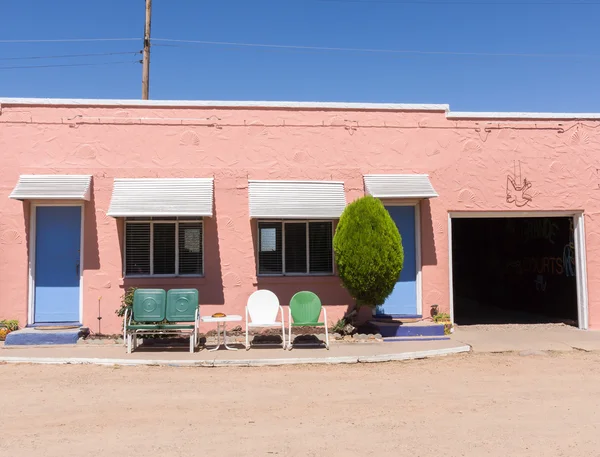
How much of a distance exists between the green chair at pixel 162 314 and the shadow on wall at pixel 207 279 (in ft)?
3.46

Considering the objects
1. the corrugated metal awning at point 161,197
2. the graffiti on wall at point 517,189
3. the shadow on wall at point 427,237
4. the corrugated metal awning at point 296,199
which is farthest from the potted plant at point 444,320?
the corrugated metal awning at point 161,197

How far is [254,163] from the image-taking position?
37.6 feet

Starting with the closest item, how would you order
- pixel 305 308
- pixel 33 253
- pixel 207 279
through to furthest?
pixel 305 308 < pixel 33 253 < pixel 207 279

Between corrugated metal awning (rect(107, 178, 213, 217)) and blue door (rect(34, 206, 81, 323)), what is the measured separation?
1.04m

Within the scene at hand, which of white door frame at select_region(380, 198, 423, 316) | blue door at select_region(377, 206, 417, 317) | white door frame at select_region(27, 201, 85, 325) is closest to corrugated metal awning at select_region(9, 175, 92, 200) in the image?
white door frame at select_region(27, 201, 85, 325)

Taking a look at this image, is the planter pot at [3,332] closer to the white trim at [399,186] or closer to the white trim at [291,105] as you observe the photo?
the white trim at [291,105]

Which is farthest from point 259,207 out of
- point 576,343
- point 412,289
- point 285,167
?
point 576,343

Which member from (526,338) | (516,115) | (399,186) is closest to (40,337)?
(399,186)

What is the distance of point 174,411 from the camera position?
6320 millimetres

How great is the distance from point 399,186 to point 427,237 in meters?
1.23

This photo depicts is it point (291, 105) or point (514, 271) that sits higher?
point (291, 105)

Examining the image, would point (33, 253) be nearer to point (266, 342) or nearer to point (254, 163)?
point (254, 163)

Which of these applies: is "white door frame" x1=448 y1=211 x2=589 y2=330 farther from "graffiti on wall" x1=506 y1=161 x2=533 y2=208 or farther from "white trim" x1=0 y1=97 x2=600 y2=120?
"white trim" x1=0 y1=97 x2=600 y2=120

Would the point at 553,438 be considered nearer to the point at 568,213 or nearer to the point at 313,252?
the point at 313,252
